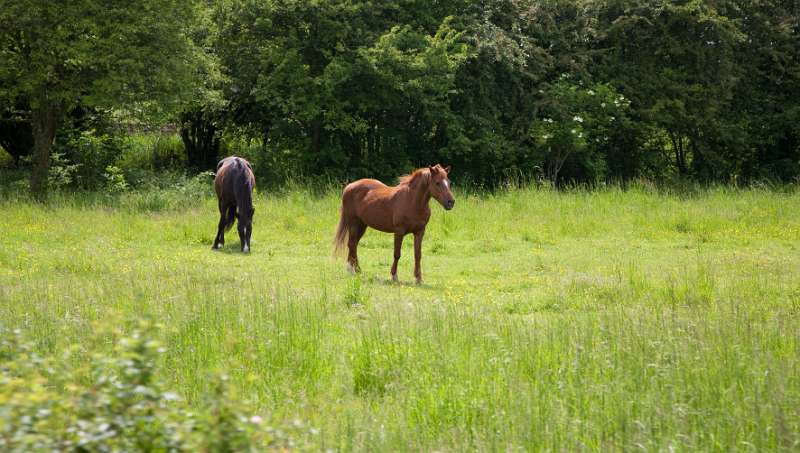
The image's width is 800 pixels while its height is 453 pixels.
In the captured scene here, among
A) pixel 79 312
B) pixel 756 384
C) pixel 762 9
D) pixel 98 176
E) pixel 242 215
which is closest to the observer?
pixel 756 384

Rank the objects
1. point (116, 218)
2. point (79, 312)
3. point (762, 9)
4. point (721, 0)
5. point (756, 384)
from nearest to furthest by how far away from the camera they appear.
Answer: point (756, 384), point (79, 312), point (116, 218), point (721, 0), point (762, 9)

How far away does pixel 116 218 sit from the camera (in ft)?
52.9

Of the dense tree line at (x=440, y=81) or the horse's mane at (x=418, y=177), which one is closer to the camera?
the horse's mane at (x=418, y=177)

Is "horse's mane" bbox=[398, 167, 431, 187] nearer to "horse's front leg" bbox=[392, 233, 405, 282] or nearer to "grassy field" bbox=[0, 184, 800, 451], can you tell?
"horse's front leg" bbox=[392, 233, 405, 282]

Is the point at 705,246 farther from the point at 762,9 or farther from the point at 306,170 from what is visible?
the point at 762,9

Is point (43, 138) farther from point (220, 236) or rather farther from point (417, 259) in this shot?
point (417, 259)

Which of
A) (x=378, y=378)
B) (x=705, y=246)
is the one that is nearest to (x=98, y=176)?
(x=705, y=246)

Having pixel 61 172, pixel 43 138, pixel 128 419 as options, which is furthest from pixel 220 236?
pixel 128 419

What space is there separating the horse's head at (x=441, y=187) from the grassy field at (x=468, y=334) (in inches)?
44.9

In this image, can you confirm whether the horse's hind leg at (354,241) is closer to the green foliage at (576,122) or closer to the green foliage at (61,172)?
the green foliage at (61,172)

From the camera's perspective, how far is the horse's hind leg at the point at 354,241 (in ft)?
38.9

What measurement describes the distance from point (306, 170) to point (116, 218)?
7631 millimetres

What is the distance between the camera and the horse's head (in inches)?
415

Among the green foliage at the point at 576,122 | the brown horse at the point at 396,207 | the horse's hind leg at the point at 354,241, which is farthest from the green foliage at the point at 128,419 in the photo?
the green foliage at the point at 576,122
